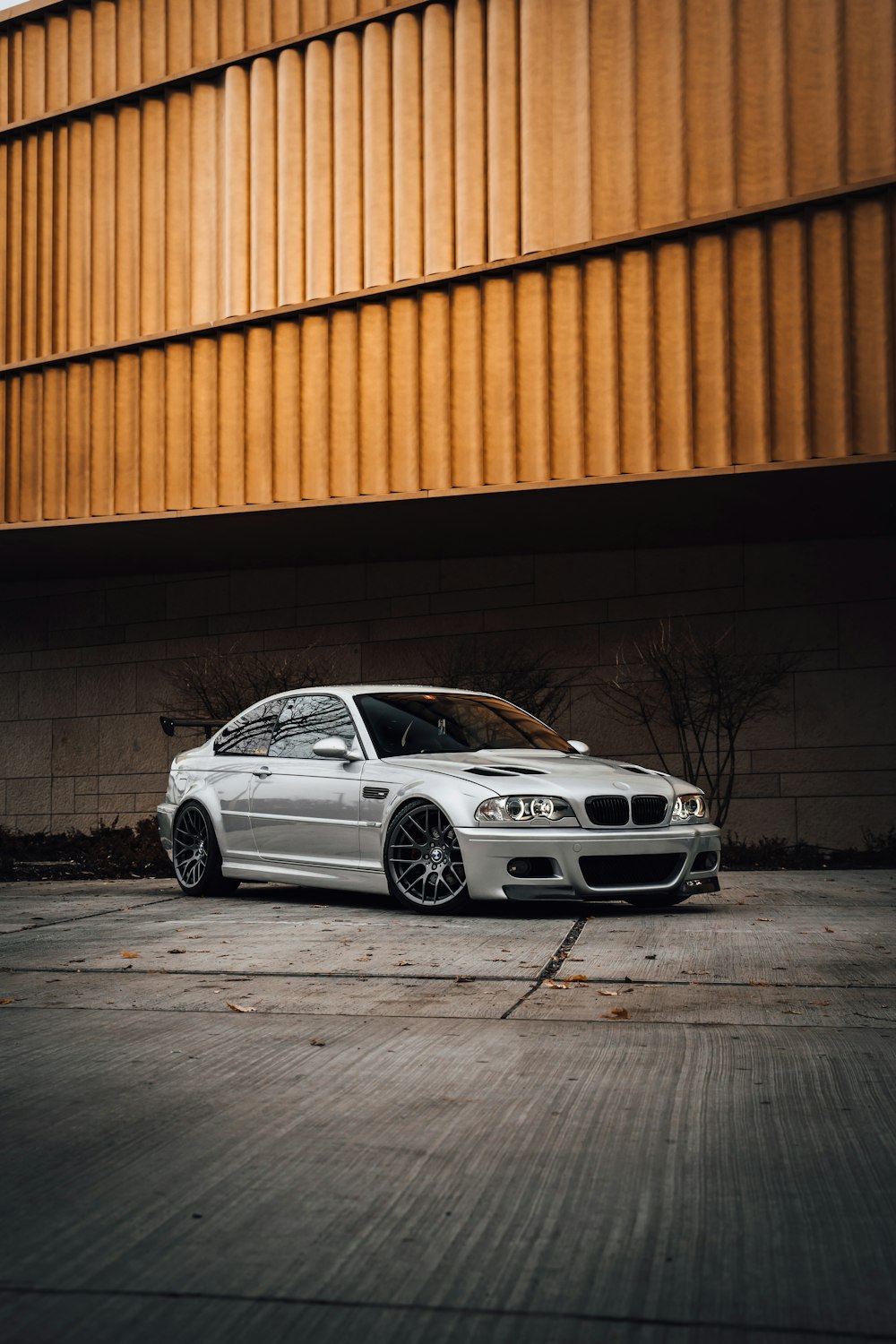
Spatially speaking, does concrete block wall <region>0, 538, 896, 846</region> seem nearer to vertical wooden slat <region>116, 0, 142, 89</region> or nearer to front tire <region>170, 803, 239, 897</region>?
vertical wooden slat <region>116, 0, 142, 89</region>

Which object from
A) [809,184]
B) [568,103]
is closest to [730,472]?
[809,184]

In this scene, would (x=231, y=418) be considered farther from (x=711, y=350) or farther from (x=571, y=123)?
(x=711, y=350)

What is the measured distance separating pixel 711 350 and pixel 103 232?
8.37 meters

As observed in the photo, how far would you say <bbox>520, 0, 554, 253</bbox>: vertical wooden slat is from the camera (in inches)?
616

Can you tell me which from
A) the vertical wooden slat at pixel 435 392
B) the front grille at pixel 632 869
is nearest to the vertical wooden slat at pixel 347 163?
the vertical wooden slat at pixel 435 392

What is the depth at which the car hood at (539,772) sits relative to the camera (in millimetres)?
8422

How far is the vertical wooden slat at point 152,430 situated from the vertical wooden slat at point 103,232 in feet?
2.65

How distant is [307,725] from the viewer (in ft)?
32.5

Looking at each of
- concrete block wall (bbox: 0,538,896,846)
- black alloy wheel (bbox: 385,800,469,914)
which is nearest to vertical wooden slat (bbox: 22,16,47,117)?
concrete block wall (bbox: 0,538,896,846)

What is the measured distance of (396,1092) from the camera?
13.6 ft

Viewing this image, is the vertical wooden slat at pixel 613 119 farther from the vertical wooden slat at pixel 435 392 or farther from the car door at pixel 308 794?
the car door at pixel 308 794

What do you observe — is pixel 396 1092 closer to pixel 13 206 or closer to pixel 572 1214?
pixel 572 1214

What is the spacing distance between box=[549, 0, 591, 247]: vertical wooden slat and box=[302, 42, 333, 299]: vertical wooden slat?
2780 mm

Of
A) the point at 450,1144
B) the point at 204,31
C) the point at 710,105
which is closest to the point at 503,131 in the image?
the point at 710,105
